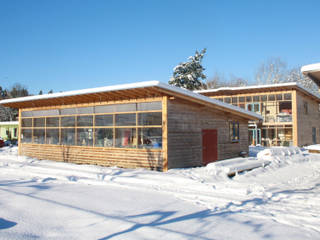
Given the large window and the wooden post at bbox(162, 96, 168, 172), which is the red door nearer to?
the wooden post at bbox(162, 96, 168, 172)

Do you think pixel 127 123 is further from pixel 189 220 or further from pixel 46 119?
pixel 189 220

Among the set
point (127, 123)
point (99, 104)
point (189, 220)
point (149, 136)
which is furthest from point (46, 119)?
point (189, 220)

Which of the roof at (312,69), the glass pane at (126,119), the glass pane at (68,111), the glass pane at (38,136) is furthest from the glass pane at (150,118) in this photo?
the glass pane at (38,136)

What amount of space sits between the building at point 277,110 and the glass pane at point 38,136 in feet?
55.1

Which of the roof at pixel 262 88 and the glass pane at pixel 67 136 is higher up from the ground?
the roof at pixel 262 88

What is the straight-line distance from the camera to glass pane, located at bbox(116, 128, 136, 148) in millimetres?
12383

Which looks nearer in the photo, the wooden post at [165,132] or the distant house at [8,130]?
the wooden post at [165,132]

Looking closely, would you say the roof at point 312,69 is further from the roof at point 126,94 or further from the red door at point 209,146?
the red door at point 209,146

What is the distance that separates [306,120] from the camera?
89.8 feet

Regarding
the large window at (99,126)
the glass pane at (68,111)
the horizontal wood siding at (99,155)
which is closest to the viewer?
the horizontal wood siding at (99,155)

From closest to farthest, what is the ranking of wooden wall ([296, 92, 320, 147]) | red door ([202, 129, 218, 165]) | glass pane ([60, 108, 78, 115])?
red door ([202, 129, 218, 165]) < glass pane ([60, 108, 78, 115]) < wooden wall ([296, 92, 320, 147])

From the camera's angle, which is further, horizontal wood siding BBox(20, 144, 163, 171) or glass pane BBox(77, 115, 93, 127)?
glass pane BBox(77, 115, 93, 127)

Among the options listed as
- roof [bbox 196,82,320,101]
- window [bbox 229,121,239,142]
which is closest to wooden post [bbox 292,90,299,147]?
roof [bbox 196,82,320,101]

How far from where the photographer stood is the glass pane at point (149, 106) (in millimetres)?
11695
